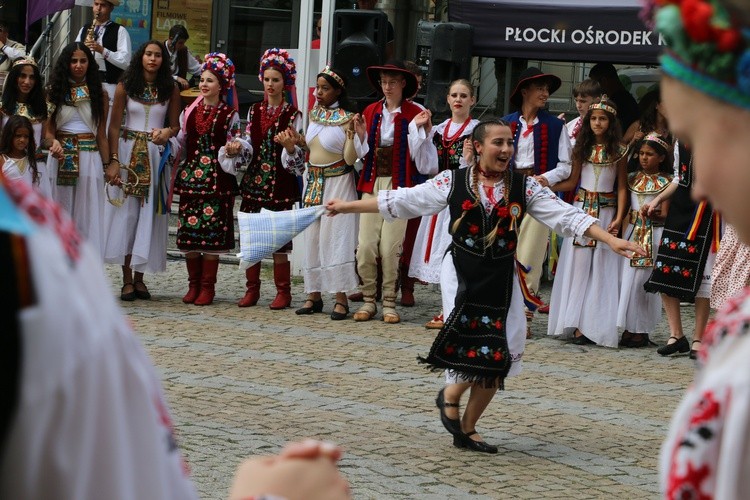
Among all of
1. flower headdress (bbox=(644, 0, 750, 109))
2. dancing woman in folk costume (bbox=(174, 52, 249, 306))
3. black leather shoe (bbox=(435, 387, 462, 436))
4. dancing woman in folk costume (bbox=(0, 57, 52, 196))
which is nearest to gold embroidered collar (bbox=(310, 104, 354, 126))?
dancing woman in folk costume (bbox=(174, 52, 249, 306))

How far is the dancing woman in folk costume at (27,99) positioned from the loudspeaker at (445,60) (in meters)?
3.49

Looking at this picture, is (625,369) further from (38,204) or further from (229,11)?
(229,11)

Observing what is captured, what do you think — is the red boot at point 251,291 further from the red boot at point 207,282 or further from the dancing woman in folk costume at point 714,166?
the dancing woman in folk costume at point 714,166

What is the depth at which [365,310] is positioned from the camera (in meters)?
11.2

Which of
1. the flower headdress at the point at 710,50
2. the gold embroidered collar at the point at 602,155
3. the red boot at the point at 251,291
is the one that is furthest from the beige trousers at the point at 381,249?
the flower headdress at the point at 710,50

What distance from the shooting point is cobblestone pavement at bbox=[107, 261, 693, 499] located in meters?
6.32

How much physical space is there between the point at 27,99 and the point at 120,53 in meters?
2.73

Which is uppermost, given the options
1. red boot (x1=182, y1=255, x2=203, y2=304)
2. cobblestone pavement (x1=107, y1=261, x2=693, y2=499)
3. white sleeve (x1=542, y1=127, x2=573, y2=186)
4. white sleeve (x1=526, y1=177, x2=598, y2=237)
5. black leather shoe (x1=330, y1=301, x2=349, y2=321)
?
white sleeve (x1=542, y1=127, x2=573, y2=186)

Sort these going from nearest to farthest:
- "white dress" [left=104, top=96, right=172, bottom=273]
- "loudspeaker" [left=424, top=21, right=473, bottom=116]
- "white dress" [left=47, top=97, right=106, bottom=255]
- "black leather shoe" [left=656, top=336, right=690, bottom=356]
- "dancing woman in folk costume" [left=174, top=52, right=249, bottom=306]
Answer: "black leather shoe" [left=656, top=336, right=690, bottom=356], "white dress" [left=47, top=97, right=106, bottom=255], "dancing woman in folk costume" [left=174, top=52, right=249, bottom=306], "white dress" [left=104, top=96, right=172, bottom=273], "loudspeaker" [left=424, top=21, right=473, bottom=116]

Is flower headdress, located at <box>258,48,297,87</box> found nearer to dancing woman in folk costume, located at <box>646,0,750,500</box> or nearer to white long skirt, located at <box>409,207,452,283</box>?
white long skirt, located at <box>409,207,452,283</box>

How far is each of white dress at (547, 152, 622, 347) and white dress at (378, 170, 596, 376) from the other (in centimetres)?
339

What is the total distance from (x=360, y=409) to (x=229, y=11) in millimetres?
14461

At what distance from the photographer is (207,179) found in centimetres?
1148

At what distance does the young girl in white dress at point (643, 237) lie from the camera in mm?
10391
